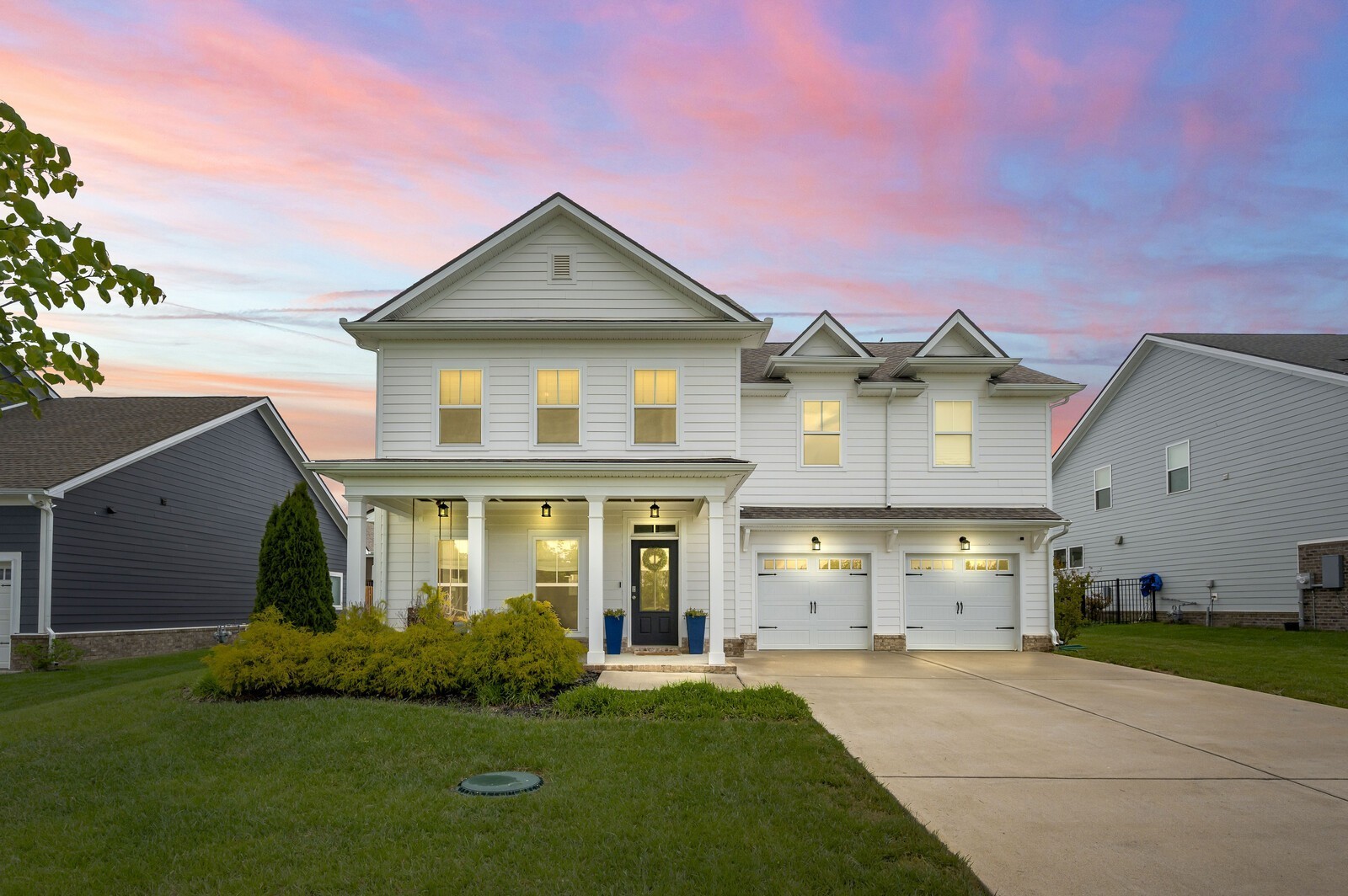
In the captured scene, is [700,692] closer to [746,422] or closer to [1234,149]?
[746,422]

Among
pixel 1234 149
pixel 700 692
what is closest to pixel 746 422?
pixel 700 692

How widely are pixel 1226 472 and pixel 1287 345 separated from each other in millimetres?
3615

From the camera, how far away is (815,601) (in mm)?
19219

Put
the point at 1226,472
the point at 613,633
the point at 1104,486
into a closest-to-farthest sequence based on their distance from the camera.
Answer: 1. the point at 613,633
2. the point at 1226,472
3. the point at 1104,486

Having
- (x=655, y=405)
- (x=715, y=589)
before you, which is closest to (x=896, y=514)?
(x=715, y=589)

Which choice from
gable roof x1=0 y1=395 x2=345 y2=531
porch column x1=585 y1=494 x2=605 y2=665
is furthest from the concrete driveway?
gable roof x1=0 y1=395 x2=345 y2=531

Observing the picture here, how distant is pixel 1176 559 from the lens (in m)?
25.2

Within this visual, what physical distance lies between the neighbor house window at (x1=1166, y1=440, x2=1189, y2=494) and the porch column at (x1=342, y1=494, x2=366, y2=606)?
22.1 m

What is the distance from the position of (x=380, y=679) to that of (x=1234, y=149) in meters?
21.8

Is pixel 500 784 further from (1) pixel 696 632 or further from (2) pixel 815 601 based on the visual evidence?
(2) pixel 815 601

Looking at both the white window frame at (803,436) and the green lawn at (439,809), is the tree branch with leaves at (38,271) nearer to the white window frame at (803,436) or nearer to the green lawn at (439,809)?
the green lawn at (439,809)

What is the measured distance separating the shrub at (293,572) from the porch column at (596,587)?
4.04 m

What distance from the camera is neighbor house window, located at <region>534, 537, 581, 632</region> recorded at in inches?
667

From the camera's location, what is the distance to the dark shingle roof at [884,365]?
63.8 feet
